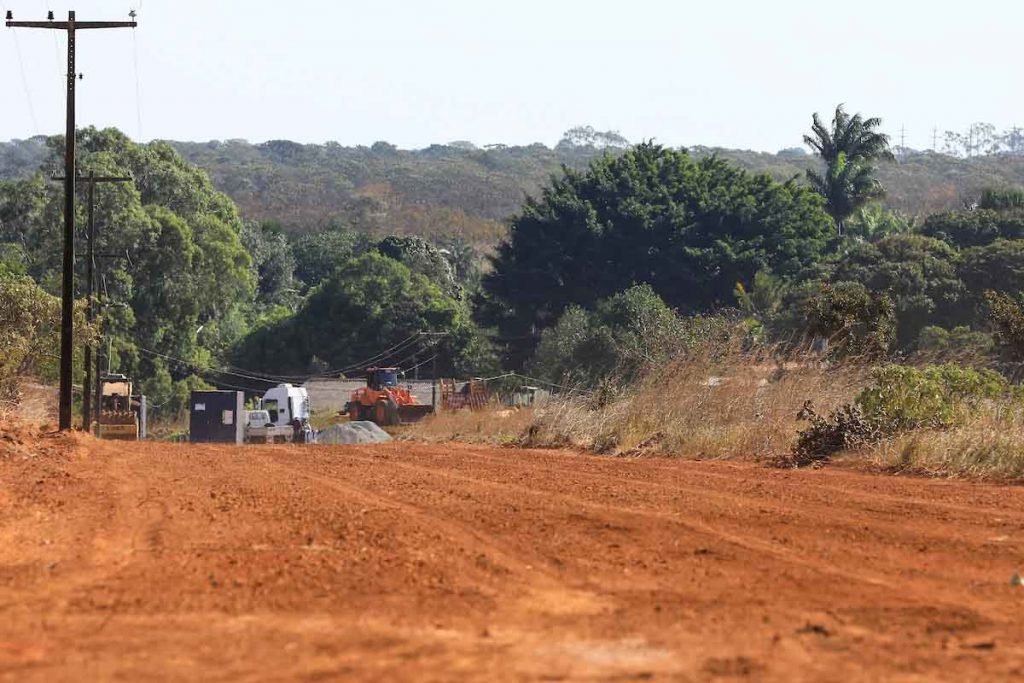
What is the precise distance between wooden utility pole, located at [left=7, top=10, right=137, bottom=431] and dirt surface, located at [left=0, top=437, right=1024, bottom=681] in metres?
15.6

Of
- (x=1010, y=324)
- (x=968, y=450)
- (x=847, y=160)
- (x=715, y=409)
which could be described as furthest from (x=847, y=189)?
(x=968, y=450)

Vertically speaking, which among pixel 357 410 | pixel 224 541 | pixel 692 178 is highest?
pixel 692 178

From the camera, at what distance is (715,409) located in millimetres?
23938

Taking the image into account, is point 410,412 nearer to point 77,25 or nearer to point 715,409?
point 77,25

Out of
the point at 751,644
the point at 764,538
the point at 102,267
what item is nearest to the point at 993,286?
the point at 102,267

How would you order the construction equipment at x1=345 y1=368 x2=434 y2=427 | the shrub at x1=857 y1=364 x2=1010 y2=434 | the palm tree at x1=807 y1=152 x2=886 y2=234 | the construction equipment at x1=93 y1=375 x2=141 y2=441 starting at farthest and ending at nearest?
the palm tree at x1=807 y1=152 x2=886 y2=234, the construction equipment at x1=345 y1=368 x2=434 y2=427, the construction equipment at x1=93 y1=375 x2=141 y2=441, the shrub at x1=857 y1=364 x2=1010 y2=434

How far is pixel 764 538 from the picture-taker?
11.3m

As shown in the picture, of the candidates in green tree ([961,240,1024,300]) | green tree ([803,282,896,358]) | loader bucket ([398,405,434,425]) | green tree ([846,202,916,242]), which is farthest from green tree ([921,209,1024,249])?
green tree ([803,282,896,358])

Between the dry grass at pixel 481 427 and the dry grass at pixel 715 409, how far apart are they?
9.87 feet

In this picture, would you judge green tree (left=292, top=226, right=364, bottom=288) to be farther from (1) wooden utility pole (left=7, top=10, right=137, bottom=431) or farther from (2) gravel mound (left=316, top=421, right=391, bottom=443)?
(1) wooden utility pole (left=7, top=10, right=137, bottom=431)

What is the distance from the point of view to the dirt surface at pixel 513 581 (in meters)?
6.96

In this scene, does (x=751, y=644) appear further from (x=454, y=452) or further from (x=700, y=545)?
(x=454, y=452)

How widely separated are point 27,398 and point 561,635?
37.2 meters

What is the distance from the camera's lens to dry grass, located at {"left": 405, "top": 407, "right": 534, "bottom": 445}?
96.9 feet
